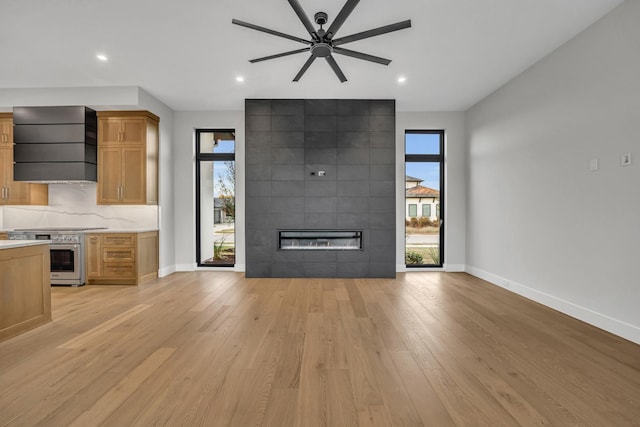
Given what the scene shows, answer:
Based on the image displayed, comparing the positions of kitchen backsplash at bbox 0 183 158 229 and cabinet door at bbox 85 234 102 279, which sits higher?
kitchen backsplash at bbox 0 183 158 229

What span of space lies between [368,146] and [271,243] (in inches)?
90.0

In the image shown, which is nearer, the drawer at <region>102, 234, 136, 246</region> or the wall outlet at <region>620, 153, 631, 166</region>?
the wall outlet at <region>620, 153, 631, 166</region>

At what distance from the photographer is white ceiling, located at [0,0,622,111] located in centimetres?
280

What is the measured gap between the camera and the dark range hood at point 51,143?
15.0ft

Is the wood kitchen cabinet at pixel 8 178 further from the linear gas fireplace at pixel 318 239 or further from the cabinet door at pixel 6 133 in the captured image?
the linear gas fireplace at pixel 318 239

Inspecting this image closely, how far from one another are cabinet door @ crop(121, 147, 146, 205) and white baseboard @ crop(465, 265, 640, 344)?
18.2 feet

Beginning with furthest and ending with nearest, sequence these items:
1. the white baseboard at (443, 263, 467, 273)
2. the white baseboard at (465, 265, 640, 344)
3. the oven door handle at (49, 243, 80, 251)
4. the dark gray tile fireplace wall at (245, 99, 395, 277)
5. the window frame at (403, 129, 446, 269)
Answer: the window frame at (403, 129, 446, 269) < the white baseboard at (443, 263, 467, 273) < the dark gray tile fireplace wall at (245, 99, 395, 277) < the oven door handle at (49, 243, 80, 251) < the white baseboard at (465, 265, 640, 344)

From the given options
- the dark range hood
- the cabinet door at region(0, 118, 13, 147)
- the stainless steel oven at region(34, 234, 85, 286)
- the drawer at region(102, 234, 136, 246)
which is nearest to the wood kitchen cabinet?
the cabinet door at region(0, 118, 13, 147)

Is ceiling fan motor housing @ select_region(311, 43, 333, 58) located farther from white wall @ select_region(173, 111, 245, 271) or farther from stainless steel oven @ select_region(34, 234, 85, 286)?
stainless steel oven @ select_region(34, 234, 85, 286)

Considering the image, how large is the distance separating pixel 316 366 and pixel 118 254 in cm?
392

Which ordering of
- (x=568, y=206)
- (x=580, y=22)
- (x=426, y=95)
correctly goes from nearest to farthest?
(x=580, y=22)
(x=568, y=206)
(x=426, y=95)

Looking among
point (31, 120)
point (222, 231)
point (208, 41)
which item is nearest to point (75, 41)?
point (208, 41)

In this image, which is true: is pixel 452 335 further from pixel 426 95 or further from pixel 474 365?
pixel 426 95

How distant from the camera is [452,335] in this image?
2.66 metres
